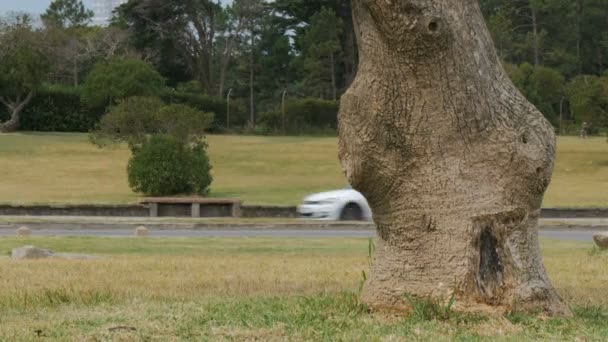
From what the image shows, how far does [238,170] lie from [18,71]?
52.1ft

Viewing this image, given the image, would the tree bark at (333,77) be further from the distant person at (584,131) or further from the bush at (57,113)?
the bush at (57,113)

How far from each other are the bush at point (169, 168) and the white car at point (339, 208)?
23.7ft

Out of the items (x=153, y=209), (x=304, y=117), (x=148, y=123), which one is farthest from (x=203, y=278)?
(x=304, y=117)

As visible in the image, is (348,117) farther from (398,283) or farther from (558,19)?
(558,19)

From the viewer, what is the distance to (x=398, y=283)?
6934 mm

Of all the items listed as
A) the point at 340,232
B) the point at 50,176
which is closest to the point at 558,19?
the point at 50,176

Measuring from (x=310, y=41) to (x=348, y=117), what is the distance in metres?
58.3

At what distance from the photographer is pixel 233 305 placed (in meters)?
7.56

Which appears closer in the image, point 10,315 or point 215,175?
point 10,315

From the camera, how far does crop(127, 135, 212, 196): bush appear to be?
34125mm

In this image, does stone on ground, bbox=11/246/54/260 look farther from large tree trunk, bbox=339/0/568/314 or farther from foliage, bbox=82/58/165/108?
foliage, bbox=82/58/165/108

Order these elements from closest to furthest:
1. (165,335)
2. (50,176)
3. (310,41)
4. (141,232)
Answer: (165,335) < (141,232) < (50,176) < (310,41)

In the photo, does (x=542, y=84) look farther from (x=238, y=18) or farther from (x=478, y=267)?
(x=478, y=267)

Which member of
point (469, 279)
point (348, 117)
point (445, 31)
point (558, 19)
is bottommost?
point (469, 279)
